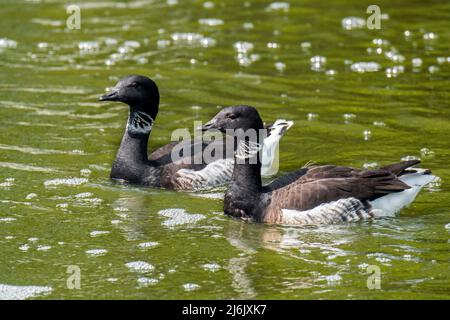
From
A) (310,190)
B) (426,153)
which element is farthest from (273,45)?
(310,190)

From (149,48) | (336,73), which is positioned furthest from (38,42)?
(336,73)

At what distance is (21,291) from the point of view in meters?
10.6

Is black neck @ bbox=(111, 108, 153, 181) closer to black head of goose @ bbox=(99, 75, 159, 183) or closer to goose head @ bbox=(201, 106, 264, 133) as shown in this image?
black head of goose @ bbox=(99, 75, 159, 183)

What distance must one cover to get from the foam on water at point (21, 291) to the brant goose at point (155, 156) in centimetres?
420

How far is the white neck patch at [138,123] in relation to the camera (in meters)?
15.1

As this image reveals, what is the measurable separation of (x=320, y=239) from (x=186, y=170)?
299 centimetres

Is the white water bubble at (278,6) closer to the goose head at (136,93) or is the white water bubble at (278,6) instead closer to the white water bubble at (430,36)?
the white water bubble at (430,36)

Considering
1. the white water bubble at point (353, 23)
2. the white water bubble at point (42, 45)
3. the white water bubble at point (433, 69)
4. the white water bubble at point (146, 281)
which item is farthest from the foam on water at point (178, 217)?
the white water bubble at point (353, 23)

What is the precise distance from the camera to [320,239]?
40.2 ft

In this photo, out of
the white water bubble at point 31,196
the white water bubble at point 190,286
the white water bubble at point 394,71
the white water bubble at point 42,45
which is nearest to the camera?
the white water bubble at point 190,286

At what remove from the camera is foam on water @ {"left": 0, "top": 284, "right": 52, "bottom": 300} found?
10484mm

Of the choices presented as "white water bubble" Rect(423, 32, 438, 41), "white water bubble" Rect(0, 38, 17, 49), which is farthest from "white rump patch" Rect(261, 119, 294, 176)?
"white water bubble" Rect(0, 38, 17, 49)

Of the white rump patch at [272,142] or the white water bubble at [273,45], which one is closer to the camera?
the white rump patch at [272,142]
